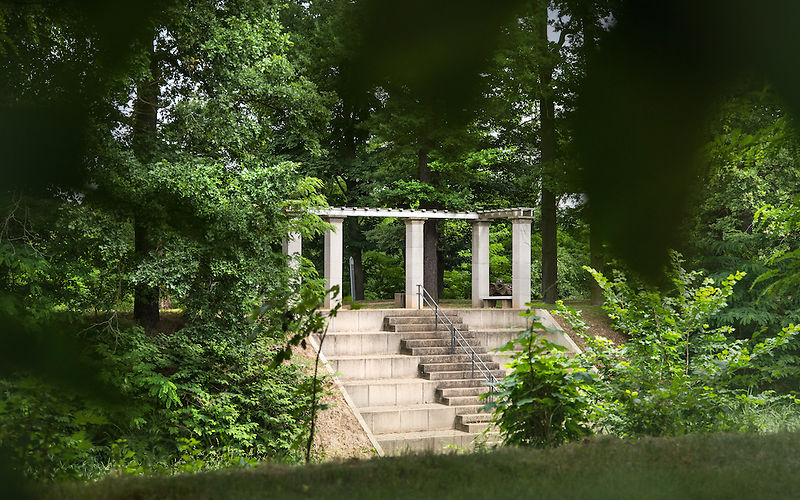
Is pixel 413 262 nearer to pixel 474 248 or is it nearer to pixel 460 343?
pixel 474 248

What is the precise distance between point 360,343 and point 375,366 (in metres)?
0.78

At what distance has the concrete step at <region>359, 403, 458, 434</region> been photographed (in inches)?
416

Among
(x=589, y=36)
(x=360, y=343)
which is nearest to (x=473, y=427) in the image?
(x=360, y=343)

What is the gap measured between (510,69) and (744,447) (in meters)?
2.47

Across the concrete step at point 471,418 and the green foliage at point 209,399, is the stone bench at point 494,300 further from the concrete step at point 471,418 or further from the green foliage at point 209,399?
the green foliage at point 209,399

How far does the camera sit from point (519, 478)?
2146 millimetres

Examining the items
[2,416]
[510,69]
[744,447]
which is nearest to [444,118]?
[510,69]

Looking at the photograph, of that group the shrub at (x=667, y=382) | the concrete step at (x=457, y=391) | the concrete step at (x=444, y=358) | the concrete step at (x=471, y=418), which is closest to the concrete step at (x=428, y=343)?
the concrete step at (x=444, y=358)

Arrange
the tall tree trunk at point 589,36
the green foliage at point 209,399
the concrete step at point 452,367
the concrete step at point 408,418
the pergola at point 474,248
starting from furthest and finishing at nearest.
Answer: the pergola at point 474,248
the concrete step at point 452,367
the concrete step at point 408,418
the green foliage at point 209,399
the tall tree trunk at point 589,36

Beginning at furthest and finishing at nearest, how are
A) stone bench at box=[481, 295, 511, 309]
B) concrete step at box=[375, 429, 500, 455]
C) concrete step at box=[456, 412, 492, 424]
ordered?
stone bench at box=[481, 295, 511, 309]
concrete step at box=[456, 412, 492, 424]
concrete step at box=[375, 429, 500, 455]

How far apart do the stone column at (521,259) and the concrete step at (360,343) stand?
3559 mm

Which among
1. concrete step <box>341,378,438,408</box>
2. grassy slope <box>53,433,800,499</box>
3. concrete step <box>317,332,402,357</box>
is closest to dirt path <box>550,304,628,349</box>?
concrete step <box>317,332,402,357</box>

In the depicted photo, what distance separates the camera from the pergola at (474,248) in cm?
1380

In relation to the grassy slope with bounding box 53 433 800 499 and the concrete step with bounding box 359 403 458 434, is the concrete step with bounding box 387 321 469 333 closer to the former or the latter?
the concrete step with bounding box 359 403 458 434
